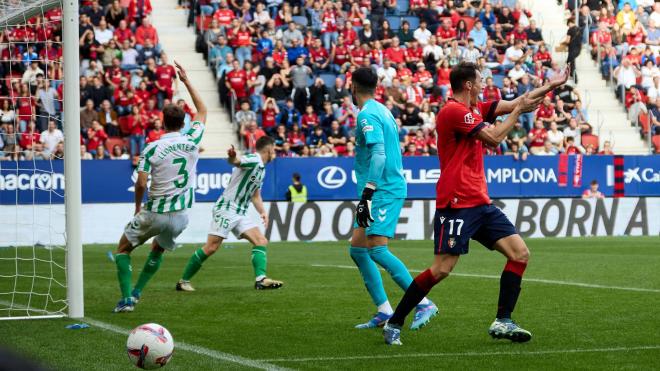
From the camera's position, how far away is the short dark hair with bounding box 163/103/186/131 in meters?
10.8

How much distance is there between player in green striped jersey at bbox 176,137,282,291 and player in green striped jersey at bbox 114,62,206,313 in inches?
96.2

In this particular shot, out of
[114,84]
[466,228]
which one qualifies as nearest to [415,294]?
[466,228]

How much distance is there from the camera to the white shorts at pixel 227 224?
13766 millimetres

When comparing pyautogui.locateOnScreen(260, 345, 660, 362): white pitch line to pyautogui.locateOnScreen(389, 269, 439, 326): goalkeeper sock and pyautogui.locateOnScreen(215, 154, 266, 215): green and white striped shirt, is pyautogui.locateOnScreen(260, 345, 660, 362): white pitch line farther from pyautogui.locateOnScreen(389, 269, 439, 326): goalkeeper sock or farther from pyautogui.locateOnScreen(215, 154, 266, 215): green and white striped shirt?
pyautogui.locateOnScreen(215, 154, 266, 215): green and white striped shirt

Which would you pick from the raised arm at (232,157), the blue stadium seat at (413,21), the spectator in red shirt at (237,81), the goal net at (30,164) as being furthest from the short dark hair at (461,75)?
the blue stadium seat at (413,21)

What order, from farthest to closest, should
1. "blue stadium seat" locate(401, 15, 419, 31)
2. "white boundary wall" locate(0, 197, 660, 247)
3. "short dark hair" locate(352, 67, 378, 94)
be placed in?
"blue stadium seat" locate(401, 15, 419, 31) < "white boundary wall" locate(0, 197, 660, 247) < "short dark hair" locate(352, 67, 378, 94)

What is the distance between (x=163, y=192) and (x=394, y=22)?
76.2 feet

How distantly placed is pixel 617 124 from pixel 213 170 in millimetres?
13237

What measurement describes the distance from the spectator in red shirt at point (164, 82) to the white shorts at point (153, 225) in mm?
17141

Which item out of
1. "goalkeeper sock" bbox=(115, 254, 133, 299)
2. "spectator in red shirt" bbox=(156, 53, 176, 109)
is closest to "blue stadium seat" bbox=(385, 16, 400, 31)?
"spectator in red shirt" bbox=(156, 53, 176, 109)

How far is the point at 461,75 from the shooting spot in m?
8.10

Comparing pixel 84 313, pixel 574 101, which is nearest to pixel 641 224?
pixel 574 101

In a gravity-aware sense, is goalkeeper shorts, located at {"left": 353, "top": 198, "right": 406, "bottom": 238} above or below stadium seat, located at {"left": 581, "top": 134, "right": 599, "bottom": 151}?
above

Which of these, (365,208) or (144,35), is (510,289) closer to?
(365,208)
